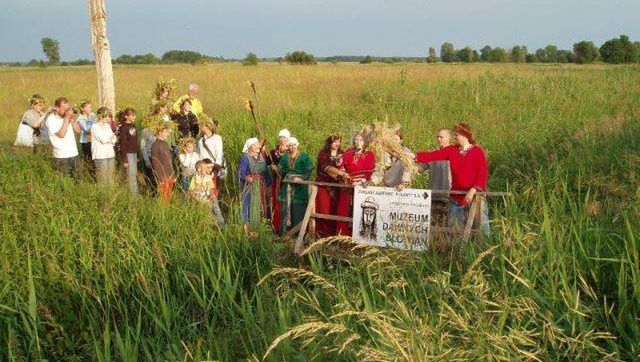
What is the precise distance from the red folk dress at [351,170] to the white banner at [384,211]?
1079 millimetres

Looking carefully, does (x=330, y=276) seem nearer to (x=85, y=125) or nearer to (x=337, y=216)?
(x=337, y=216)

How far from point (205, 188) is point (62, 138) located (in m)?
2.86

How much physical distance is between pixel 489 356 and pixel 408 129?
10.4 meters

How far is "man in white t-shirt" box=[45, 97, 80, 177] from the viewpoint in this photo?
29.2ft

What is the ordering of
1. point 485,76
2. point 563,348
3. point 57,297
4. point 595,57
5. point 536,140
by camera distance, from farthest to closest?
point 595,57 → point 485,76 → point 536,140 → point 57,297 → point 563,348

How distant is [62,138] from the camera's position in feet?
29.3

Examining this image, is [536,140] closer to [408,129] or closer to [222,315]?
[408,129]

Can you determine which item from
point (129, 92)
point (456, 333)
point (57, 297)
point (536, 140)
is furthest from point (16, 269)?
point (129, 92)

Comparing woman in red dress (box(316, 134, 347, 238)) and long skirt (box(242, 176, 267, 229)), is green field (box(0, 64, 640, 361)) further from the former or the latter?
woman in red dress (box(316, 134, 347, 238))

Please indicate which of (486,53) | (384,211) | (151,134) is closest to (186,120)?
(151,134)

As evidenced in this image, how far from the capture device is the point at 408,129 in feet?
41.5

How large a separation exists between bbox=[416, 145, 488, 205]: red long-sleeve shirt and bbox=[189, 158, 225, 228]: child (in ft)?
9.14

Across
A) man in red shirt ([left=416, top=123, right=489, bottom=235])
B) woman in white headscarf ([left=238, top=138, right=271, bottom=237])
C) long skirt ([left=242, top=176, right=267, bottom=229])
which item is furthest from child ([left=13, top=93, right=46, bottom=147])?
man in red shirt ([left=416, top=123, right=489, bottom=235])

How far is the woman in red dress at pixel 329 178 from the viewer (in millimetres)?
7414
